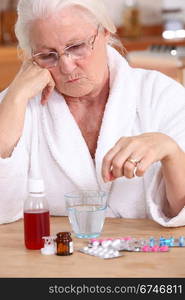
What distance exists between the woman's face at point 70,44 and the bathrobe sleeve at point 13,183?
0.24 meters

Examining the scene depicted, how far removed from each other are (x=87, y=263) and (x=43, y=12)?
0.79 meters

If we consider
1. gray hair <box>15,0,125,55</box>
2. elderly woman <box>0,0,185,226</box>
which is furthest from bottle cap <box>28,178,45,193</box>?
gray hair <box>15,0,125,55</box>

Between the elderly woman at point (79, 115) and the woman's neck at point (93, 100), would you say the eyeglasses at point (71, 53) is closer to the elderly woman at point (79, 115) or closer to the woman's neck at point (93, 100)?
the elderly woman at point (79, 115)

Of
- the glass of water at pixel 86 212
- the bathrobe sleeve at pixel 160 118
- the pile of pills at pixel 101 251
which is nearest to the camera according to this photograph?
the pile of pills at pixel 101 251

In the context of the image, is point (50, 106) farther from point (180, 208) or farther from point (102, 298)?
point (102, 298)

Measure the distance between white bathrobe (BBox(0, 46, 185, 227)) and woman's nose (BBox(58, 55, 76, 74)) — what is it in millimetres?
182

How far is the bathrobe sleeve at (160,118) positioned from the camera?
2.12 metres

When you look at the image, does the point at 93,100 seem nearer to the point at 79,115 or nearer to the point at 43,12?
the point at 79,115

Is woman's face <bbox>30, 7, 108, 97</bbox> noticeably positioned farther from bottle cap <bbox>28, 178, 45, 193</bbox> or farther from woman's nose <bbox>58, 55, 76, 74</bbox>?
bottle cap <bbox>28, 178, 45, 193</bbox>

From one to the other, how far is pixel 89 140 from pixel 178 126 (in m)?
0.28

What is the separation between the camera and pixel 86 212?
6.33 feet

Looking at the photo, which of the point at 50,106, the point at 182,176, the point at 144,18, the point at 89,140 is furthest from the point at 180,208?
the point at 144,18

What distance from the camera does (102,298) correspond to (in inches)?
62.8

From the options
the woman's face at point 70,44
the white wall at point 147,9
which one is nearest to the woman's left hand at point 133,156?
the woman's face at point 70,44
